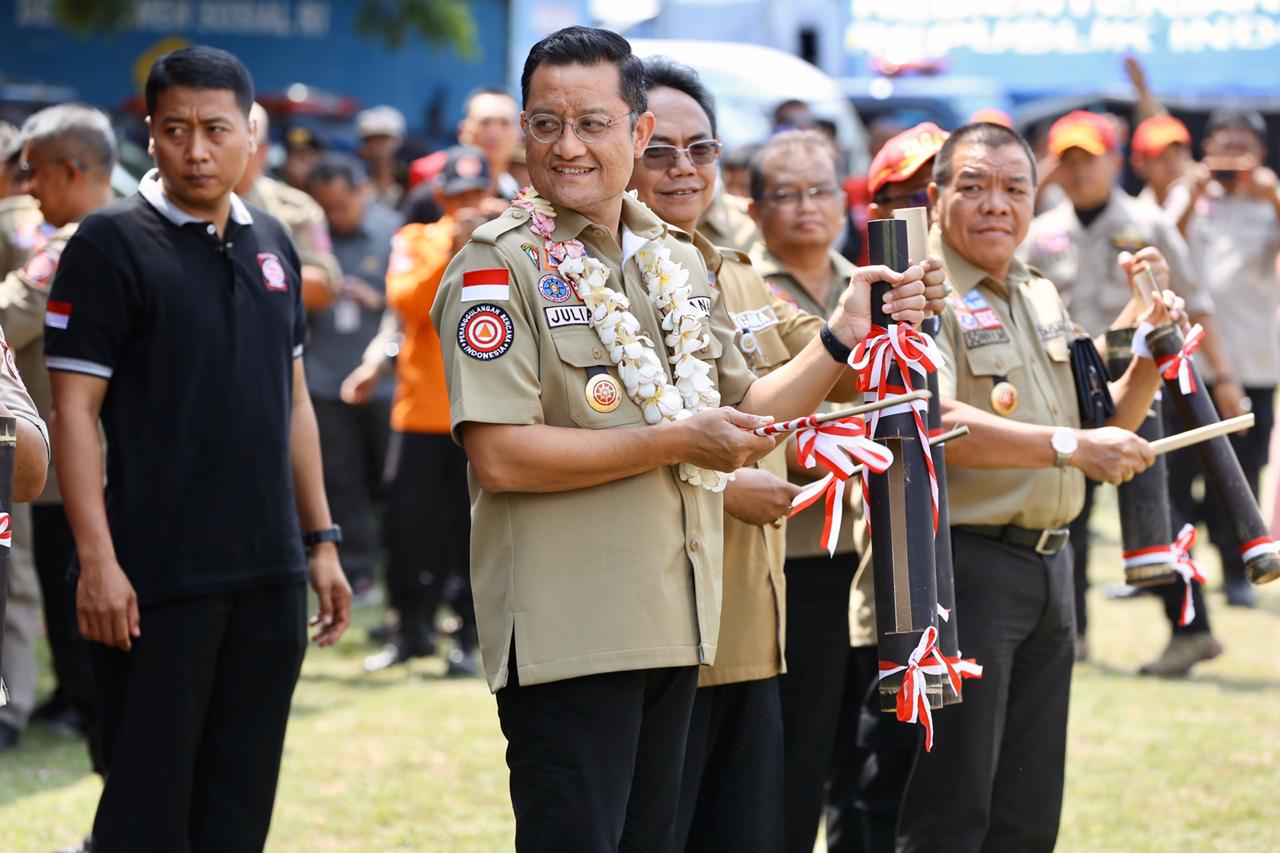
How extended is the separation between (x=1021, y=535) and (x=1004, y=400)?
0.36 metres

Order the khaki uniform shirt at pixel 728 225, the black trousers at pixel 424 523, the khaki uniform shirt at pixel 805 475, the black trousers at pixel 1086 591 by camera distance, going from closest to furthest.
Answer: the khaki uniform shirt at pixel 805 475, the khaki uniform shirt at pixel 728 225, the black trousers at pixel 1086 591, the black trousers at pixel 424 523

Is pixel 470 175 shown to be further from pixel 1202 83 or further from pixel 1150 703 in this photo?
pixel 1202 83

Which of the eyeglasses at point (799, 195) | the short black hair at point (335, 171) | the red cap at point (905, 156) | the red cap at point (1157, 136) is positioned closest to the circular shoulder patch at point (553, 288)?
the eyeglasses at point (799, 195)

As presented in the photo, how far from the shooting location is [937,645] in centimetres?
389

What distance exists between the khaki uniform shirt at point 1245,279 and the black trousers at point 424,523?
15.9ft

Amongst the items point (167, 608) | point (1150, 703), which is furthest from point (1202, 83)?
point (167, 608)

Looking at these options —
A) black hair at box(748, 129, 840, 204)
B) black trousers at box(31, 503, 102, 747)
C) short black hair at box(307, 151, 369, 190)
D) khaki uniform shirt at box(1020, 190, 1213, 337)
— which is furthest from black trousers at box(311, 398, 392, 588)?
black hair at box(748, 129, 840, 204)

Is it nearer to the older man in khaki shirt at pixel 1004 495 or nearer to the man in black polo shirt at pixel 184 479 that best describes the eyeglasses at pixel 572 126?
the man in black polo shirt at pixel 184 479

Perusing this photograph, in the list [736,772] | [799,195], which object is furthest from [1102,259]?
[736,772]

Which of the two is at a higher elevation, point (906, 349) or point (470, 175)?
point (470, 175)

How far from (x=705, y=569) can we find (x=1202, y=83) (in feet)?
59.7

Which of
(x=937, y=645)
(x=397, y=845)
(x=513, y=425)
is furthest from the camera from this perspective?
(x=397, y=845)

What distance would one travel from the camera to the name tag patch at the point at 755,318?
445 cm

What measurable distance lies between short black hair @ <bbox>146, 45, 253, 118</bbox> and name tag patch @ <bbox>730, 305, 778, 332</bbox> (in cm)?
139
